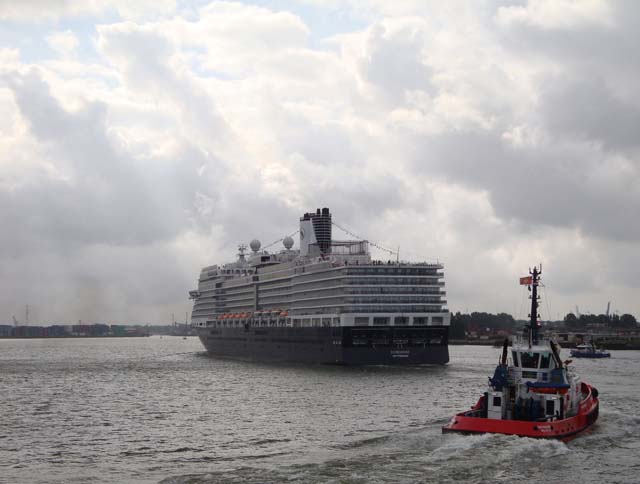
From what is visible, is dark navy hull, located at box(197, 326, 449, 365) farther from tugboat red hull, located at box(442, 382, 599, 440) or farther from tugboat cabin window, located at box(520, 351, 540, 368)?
tugboat red hull, located at box(442, 382, 599, 440)

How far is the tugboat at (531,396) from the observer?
44.1 m

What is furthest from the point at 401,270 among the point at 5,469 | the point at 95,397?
the point at 5,469

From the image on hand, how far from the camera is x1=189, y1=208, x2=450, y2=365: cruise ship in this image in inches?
3959

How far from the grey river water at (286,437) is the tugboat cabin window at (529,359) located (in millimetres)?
5268

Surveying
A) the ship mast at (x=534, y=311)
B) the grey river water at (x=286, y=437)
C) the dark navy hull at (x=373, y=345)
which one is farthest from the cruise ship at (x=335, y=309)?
the ship mast at (x=534, y=311)

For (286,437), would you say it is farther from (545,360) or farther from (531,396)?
(545,360)

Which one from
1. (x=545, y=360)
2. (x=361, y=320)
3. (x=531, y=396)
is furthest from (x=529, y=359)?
(x=361, y=320)

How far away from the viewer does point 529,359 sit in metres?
48.6

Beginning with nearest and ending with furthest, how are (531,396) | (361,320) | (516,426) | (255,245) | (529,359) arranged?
(516,426) < (531,396) < (529,359) < (361,320) < (255,245)

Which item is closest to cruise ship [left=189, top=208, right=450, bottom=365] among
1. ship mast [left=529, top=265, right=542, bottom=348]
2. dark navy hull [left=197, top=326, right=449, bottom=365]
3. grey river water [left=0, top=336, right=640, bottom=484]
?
dark navy hull [left=197, top=326, right=449, bottom=365]

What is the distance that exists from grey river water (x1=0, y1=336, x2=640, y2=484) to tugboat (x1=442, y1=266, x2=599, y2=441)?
1049 millimetres

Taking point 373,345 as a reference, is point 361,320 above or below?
above

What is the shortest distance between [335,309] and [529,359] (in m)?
57.8

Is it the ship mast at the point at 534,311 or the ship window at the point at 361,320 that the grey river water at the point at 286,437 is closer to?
the ship mast at the point at 534,311
